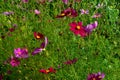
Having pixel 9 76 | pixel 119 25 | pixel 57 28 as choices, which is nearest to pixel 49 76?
pixel 9 76

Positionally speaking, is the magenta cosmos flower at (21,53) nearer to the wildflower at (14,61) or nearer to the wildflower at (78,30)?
the wildflower at (14,61)

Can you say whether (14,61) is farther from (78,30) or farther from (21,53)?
(78,30)

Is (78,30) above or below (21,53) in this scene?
above

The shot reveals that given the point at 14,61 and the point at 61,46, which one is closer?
the point at 14,61

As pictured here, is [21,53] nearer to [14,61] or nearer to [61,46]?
[14,61]

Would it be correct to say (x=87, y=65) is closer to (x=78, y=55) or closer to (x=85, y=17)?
(x=78, y=55)

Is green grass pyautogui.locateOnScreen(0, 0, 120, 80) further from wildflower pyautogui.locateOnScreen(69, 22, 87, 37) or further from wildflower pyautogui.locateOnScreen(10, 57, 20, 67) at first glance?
wildflower pyautogui.locateOnScreen(69, 22, 87, 37)

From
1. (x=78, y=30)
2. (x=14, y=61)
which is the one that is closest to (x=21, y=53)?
(x=14, y=61)

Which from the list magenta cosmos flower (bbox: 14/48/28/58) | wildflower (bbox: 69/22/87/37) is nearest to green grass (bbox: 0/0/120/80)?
magenta cosmos flower (bbox: 14/48/28/58)
